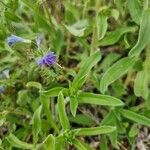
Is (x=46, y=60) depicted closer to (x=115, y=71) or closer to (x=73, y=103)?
(x=73, y=103)

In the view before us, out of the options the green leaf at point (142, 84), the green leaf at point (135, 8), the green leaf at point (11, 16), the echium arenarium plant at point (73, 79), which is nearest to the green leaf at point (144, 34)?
the echium arenarium plant at point (73, 79)

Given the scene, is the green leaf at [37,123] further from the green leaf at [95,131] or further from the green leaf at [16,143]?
the green leaf at [95,131]

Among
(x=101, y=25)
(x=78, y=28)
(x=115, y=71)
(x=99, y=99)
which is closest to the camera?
(x=99, y=99)

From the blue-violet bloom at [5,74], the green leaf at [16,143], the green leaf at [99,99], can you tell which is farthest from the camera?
the blue-violet bloom at [5,74]

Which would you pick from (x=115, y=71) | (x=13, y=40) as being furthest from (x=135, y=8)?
(x=13, y=40)

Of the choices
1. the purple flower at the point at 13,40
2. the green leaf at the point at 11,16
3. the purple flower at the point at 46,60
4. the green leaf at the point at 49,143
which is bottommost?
the green leaf at the point at 49,143

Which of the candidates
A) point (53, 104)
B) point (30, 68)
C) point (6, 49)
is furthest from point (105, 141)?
point (6, 49)

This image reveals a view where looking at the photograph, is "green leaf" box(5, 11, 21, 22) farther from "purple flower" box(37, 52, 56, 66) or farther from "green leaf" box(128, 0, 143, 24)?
"green leaf" box(128, 0, 143, 24)
